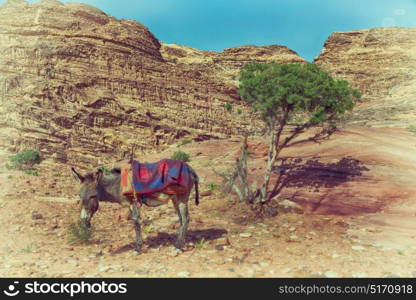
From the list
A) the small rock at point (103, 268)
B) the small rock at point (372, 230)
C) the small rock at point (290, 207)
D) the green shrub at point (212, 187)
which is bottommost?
the small rock at point (103, 268)

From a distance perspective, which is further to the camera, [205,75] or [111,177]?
[205,75]

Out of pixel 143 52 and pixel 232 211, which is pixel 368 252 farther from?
pixel 143 52

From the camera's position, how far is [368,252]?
8195 mm

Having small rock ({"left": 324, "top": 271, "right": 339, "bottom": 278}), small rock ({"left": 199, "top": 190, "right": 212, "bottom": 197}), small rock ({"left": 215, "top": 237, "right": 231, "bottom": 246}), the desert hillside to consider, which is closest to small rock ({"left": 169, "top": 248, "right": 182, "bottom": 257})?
the desert hillside

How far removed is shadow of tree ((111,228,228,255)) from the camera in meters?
9.07

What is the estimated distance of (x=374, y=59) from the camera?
74062 mm

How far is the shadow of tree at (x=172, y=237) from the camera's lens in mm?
9070

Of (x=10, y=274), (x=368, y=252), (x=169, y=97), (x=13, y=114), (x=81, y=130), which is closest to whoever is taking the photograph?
(x=10, y=274)

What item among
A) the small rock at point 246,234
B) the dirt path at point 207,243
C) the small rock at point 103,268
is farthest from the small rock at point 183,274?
the small rock at point 246,234

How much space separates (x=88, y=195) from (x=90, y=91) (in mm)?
40528

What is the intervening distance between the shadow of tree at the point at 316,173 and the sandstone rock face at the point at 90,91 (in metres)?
15.2

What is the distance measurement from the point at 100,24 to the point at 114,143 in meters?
25.7

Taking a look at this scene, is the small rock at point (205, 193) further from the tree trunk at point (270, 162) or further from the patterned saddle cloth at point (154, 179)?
the patterned saddle cloth at point (154, 179)

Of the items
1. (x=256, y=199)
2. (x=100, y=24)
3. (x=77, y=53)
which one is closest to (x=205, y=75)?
(x=100, y=24)
